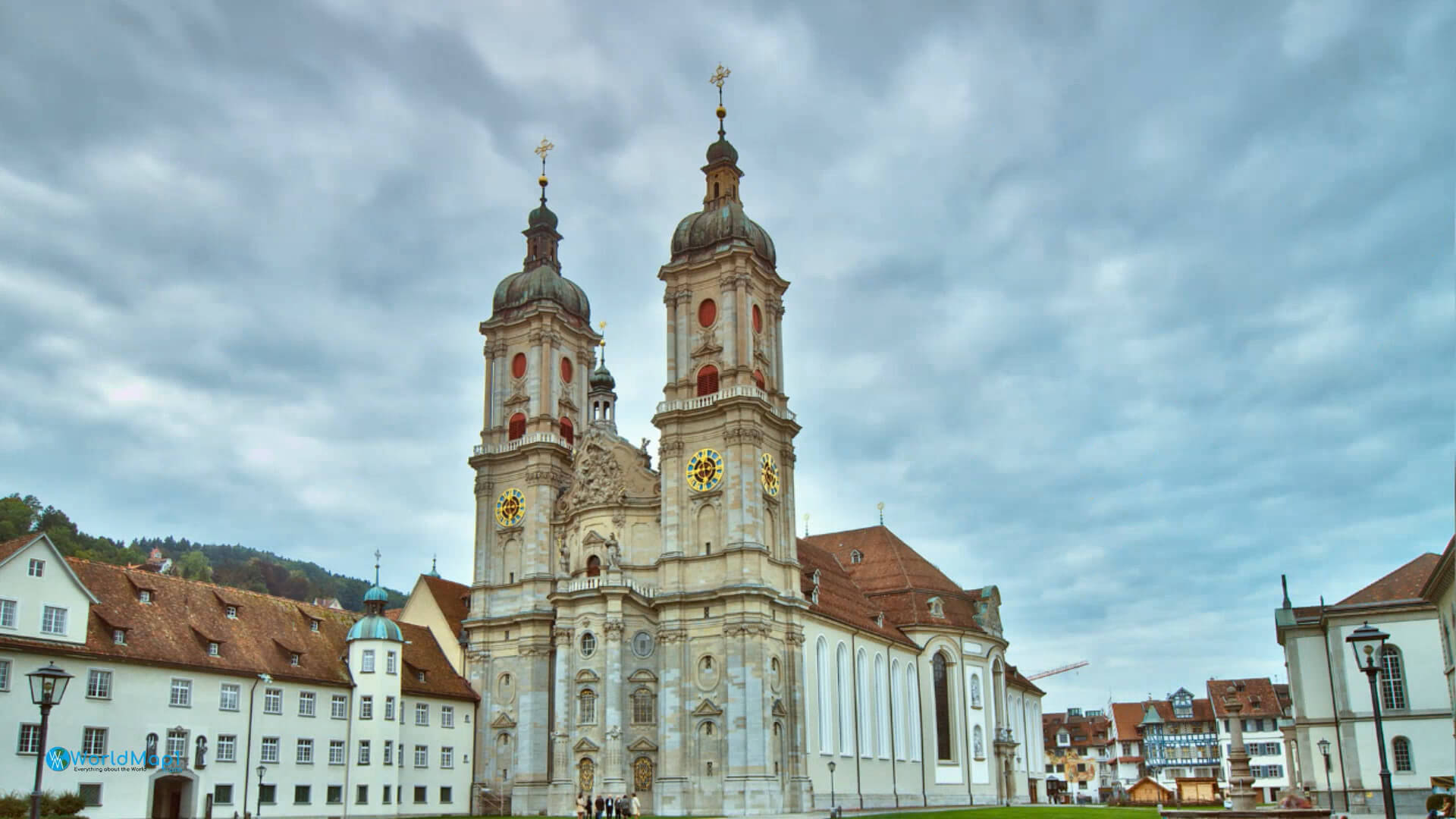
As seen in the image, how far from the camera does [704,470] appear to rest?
63.0m

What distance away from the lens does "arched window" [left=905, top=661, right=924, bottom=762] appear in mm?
74625

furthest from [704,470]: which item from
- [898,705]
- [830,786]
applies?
[898,705]

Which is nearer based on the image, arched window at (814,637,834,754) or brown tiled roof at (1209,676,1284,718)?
arched window at (814,637,834,754)

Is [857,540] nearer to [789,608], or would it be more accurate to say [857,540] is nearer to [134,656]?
[789,608]

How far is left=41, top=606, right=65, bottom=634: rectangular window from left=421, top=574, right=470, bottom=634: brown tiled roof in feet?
89.2

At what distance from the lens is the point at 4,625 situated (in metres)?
43.5

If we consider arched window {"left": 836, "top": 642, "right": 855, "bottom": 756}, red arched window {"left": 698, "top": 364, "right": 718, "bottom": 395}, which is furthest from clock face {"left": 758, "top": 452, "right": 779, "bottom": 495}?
arched window {"left": 836, "top": 642, "right": 855, "bottom": 756}

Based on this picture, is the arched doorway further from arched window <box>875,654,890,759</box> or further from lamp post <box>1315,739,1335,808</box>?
lamp post <box>1315,739,1335,808</box>

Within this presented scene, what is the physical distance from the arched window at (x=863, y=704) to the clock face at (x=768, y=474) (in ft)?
42.2

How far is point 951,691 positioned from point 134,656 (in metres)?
49.4

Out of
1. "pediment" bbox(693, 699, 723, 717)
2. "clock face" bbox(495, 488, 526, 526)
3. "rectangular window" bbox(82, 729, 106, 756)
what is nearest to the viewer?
"rectangular window" bbox(82, 729, 106, 756)

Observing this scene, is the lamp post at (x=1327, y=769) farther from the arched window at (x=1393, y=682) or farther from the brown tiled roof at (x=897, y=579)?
the brown tiled roof at (x=897, y=579)

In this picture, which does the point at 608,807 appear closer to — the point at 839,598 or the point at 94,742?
the point at 94,742

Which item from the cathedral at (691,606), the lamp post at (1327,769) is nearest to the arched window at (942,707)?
the cathedral at (691,606)
